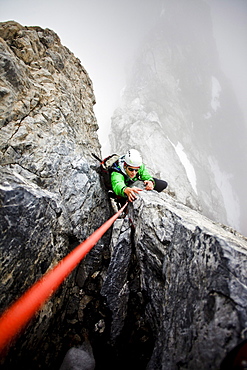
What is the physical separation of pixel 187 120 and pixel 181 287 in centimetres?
8405

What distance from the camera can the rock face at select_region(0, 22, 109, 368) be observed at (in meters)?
2.46

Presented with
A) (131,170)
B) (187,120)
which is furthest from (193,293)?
(187,120)

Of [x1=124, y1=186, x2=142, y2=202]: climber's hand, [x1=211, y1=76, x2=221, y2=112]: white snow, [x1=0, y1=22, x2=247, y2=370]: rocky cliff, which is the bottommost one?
[x1=0, y1=22, x2=247, y2=370]: rocky cliff

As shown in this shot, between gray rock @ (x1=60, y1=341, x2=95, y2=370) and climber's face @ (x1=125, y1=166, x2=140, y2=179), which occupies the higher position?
climber's face @ (x1=125, y1=166, x2=140, y2=179)

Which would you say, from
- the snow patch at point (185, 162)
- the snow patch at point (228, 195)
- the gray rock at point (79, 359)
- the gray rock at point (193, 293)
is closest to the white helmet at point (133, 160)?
the gray rock at point (193, 293)

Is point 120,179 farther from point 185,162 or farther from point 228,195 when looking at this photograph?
point 228,195

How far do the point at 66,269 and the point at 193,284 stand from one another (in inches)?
111

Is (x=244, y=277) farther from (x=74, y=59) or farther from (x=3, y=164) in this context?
(x=74, y=59)

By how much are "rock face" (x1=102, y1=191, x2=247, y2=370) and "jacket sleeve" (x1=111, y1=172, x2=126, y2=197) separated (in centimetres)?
119

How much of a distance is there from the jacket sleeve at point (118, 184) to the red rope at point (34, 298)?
5.27 feet

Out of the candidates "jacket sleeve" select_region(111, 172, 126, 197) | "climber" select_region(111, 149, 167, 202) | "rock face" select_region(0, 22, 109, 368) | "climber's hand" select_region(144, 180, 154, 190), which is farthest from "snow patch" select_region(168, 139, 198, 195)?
"jacket sleeve" select_region(111, 172, 126, 197)

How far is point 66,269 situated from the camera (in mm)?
3514

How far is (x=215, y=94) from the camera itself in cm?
8612

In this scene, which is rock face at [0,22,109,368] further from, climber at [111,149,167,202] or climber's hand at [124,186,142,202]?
climber's hand at [124,186,142,202]
